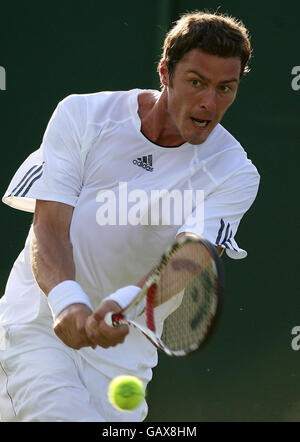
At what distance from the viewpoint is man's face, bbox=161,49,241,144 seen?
3.14 metres

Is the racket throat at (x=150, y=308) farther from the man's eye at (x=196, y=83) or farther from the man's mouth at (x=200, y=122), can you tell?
the man's eye at (x=196, y=83)

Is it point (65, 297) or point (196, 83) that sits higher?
point (196, 83)

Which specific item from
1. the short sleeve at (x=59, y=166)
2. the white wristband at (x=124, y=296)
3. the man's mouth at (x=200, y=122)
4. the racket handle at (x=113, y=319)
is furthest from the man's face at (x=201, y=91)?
the racket handle at (x=113, y=319)

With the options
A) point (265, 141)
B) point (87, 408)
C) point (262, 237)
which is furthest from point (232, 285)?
point (87, 408)

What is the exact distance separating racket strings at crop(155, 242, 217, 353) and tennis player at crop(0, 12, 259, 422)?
0.18 metres

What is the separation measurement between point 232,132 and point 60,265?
1804 mm

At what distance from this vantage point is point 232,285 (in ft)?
15.1

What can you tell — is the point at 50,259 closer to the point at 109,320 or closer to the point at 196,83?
the point at 109,320

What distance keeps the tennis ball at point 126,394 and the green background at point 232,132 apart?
1.63m

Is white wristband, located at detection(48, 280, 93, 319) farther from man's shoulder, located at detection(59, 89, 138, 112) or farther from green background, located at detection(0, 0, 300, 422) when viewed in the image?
green background, located at detection(0, 0, 300, 422)

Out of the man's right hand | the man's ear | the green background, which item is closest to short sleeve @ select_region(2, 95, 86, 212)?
the man's ear

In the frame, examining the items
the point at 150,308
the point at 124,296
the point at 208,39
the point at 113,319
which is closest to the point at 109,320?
the point at 113,319

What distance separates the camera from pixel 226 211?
321cm

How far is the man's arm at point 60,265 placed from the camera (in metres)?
2.74
